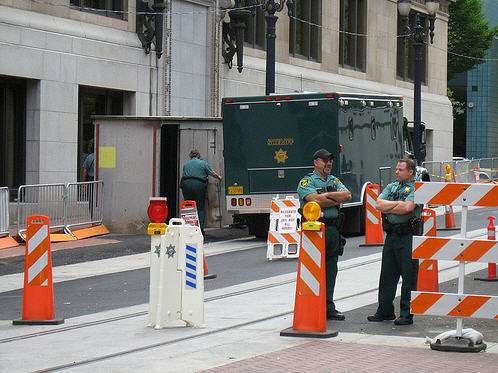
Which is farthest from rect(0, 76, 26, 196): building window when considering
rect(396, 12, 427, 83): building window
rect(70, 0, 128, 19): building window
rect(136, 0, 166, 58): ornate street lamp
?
rect(396, 12, 427, 83): building window

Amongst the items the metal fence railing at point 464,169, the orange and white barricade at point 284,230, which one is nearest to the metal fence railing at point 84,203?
the orange and white barricade at point 284,230

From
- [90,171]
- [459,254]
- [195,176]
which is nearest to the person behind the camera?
[459,254]

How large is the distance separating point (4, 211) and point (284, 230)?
538 centimetres

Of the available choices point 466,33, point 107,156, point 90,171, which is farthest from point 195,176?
point 466,33

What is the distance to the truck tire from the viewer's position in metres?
21.1

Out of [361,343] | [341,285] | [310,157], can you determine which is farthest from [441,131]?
[361,343]

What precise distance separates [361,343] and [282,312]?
228 cm

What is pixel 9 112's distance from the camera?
24.2 metres

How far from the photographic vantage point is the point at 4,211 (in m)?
18.9

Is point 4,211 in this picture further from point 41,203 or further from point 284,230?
point 284,230

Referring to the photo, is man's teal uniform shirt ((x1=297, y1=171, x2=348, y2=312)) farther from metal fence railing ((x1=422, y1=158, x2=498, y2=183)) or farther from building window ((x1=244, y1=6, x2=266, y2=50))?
metal fence railing ((x1=422, y1=158, x2=498, y2=183))

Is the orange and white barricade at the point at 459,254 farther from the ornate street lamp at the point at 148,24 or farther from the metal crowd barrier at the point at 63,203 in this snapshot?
the ornate street lamp at the point at 148,24

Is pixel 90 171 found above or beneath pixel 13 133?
beneath

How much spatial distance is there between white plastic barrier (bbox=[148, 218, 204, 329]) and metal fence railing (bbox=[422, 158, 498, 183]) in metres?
25.2
